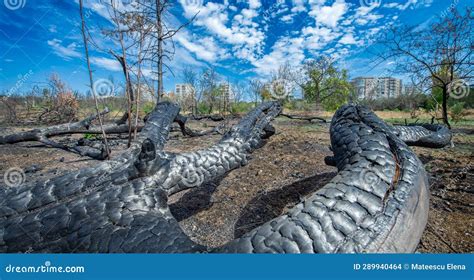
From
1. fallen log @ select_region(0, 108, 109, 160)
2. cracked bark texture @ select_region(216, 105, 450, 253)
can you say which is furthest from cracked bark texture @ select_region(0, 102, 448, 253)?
fallen log @ select_region(0, 108, 109, 160)

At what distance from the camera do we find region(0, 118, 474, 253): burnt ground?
1.94 meters

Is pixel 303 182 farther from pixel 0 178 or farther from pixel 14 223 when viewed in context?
pixel 0 178

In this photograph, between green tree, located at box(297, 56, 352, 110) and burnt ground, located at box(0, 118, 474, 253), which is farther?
green tree, located at box(297, 56, 352, 110)

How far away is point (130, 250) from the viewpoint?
935 millimetres

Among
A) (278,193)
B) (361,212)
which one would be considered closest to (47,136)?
(278,193)

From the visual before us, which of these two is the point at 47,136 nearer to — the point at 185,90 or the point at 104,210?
the point at 104,210

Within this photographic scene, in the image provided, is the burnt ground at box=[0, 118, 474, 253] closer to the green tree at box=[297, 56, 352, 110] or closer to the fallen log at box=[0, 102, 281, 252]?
the fallen log at box=[0, 102, 281, 252]

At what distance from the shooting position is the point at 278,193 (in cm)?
306

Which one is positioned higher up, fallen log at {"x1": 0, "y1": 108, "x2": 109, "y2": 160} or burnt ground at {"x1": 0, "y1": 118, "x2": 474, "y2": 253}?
fallen log at {"x1": 0, "y1": 108, "x2": 109, "y2": 160}

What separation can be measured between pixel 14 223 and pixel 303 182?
3079 mm

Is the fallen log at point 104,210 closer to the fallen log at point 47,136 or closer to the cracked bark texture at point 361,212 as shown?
the cracked bark texture at point 361,212

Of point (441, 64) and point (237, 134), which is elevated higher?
point (441, 64)

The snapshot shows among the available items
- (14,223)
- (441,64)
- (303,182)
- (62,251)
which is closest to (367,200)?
(62,251)

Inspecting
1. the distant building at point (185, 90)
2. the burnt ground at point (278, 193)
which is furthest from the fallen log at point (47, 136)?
the distant building at point (185, 90)
